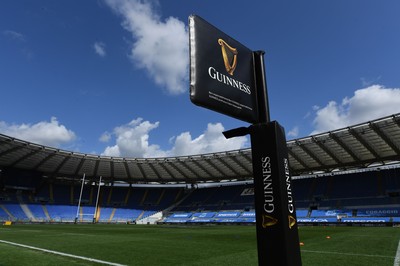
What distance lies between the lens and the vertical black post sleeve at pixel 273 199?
276 cm

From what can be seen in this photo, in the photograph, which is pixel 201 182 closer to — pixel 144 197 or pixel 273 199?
pixel 144 197

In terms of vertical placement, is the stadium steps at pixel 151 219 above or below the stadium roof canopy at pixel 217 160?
below

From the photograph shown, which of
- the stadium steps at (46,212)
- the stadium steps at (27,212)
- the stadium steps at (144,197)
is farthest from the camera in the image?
the stadium steps at (144,197)

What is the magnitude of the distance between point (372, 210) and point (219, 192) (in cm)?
3218

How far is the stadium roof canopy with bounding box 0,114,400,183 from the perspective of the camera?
122 feet

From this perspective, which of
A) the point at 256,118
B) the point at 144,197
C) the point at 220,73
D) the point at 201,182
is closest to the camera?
the point at 220,73

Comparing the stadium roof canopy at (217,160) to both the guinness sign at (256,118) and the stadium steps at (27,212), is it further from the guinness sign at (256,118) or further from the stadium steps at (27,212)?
the guinness sign at (256,118)

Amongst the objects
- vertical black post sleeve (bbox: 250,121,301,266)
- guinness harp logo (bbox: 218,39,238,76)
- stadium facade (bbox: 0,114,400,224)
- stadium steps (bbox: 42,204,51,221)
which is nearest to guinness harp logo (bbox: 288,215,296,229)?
vertical black post sleeve (bbox: 250,121,301,266)

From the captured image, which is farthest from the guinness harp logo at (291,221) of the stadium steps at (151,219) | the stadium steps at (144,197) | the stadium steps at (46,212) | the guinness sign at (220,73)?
the stadium steps at (144,197)

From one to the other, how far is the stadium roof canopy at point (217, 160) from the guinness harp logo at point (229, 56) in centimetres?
3405

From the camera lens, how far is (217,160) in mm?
53219

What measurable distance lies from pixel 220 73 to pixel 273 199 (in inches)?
A: 56.8

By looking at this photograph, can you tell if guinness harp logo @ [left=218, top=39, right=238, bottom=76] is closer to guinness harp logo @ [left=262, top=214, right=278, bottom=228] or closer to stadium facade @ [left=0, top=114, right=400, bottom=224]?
guinness harp logo @ [left=262, top=214, right=278, bottom=228]

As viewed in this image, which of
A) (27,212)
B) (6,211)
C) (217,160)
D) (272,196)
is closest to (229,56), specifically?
(272,196)
